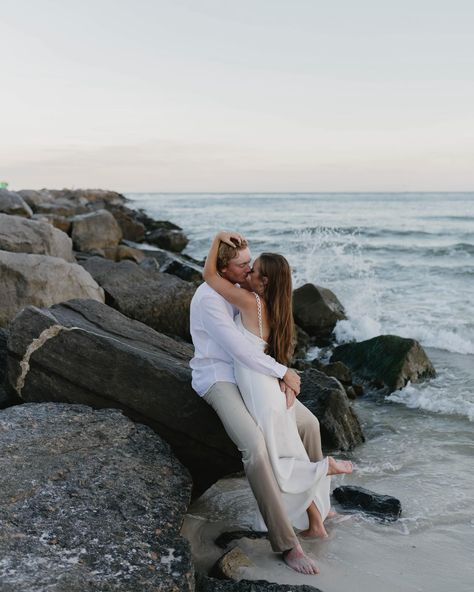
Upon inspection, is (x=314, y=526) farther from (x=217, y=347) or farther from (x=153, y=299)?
(x=153, y=299)

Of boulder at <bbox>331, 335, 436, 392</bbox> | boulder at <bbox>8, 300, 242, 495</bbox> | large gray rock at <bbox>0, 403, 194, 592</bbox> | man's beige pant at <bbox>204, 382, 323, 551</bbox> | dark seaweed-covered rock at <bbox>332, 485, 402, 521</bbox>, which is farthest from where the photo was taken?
boulder at <bbox>331, 335, 436, 392</bbox>

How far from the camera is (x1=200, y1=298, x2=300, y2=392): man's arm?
4277 mm

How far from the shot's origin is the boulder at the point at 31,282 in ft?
25.2

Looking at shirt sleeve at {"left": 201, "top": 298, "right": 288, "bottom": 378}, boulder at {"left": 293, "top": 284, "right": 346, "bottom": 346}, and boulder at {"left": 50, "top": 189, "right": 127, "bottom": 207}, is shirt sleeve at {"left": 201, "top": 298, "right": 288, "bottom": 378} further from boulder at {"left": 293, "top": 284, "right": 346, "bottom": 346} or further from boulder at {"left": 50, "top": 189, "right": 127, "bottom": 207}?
boulder at {"left": 50, "top": 189, "right": 127, "bottom": 207}

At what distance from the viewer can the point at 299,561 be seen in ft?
12.9

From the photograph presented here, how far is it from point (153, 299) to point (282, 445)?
18.0 feet

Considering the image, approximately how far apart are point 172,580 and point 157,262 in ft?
43.6

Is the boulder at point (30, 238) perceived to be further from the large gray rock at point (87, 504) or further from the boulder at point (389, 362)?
the large gray rock at point (87, 504)

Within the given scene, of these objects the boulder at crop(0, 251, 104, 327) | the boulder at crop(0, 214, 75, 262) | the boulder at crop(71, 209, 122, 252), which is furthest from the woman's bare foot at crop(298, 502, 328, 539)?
the boulder at crop(71, 209, 122, 252)

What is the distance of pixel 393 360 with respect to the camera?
28.8 feet

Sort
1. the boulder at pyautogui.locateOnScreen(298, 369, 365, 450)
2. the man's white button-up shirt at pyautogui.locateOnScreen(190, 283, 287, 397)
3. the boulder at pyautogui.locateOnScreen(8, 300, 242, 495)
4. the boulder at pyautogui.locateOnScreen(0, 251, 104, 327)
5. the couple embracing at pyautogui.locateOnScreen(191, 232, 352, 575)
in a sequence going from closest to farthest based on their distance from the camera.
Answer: the couple embracing at pyautogui.locateOnScreen(191, 232, 352, 575)
the man's white button-up shirt at pyautogui.locateOnScreen(190, 283, 287, 397)
the boulder at pyautogui.locateOnScreen(8, 300, 242, 495)
the boulder at pyautogui.locateOnScreen(298, 369, 365, 450)
the boulder at pyautogui.locateOnScreen(0, 251, 104, 327)

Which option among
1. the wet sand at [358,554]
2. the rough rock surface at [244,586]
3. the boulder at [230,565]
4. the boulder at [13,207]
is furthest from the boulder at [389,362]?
the boulder at [13,207]

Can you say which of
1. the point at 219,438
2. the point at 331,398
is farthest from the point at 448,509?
the point at 219,438

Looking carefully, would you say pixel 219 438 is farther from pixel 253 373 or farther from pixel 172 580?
pixel 172 580
